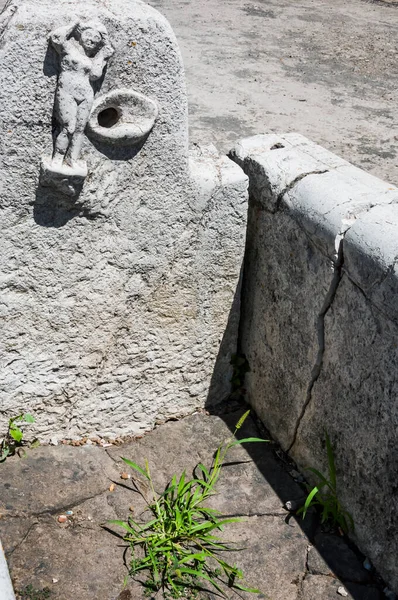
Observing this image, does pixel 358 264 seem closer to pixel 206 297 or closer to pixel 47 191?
pixel 206 297

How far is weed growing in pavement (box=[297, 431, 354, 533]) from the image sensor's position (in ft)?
9.05

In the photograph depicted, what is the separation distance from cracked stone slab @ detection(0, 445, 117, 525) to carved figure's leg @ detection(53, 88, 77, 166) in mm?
1154

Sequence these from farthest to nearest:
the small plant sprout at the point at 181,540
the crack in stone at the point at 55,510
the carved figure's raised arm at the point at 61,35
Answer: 1. the crack in stone at the point at 55,510
2. the small plant sprout at the point at 181,540
3. the carved figure's raised arm at the point at 61,35

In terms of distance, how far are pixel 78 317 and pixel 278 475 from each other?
1.01 metres

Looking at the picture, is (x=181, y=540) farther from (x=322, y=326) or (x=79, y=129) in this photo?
(x=79, y=129)

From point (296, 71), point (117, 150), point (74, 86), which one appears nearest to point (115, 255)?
point (117, 150)

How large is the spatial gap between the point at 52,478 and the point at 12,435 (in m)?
0.22

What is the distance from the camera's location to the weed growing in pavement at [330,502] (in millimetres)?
2758

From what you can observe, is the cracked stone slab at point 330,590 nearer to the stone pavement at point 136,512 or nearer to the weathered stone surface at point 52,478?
the stone pavement at point 136,512

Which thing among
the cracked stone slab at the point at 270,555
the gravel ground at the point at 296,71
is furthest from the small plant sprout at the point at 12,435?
the gravel ground at the point at 296,71

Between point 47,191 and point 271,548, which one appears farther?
point 271,548

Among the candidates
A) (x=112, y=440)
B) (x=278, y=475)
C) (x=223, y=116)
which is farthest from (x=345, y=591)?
(x=223, y=116)

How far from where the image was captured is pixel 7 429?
2.88 metres

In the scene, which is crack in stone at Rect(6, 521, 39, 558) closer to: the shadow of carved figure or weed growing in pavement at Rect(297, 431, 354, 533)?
weed growing in pavement at Rect(297, 431, 354, 533)
